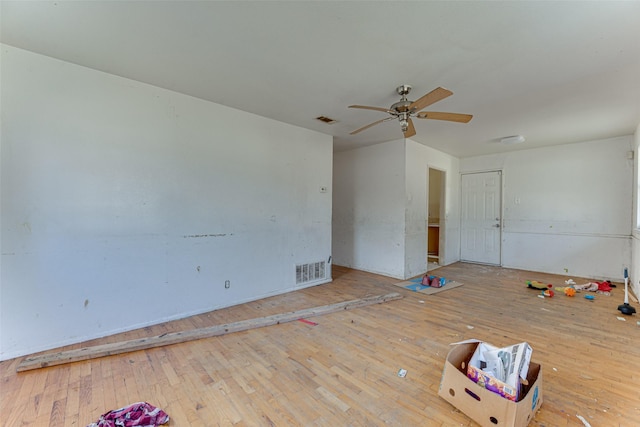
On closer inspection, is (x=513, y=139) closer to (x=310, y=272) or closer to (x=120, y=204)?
(x=310, y=272)

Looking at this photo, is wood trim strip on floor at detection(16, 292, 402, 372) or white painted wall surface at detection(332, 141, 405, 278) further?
white painted wall surface at detection(332, 141, 405, 278)

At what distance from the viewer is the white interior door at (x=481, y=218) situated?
5.93 meters

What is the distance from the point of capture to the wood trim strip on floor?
6.93 feet

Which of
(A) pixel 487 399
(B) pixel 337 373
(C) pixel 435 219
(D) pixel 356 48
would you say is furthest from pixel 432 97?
(C) pixel 435 219

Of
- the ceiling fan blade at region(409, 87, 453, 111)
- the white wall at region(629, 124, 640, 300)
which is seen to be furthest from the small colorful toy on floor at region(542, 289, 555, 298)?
the ceiling fan blade at region(409, 87, 453, 111)

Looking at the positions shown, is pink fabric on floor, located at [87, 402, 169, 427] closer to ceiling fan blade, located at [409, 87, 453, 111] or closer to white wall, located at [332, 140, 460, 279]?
ceiling fan blade, located at [409, 87, 453, 111]

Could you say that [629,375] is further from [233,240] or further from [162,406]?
[233,240]

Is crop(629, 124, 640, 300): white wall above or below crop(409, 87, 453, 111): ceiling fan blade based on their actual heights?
below

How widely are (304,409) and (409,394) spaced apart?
724 mm

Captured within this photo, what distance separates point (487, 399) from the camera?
1467 mm

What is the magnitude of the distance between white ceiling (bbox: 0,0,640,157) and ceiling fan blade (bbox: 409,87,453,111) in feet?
0.90

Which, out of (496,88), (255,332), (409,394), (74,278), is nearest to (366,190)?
(496,88)

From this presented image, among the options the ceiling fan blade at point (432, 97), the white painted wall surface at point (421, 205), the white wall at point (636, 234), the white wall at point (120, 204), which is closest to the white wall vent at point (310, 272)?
the white wall at point (120, 204)

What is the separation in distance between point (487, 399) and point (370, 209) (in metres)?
4.07
